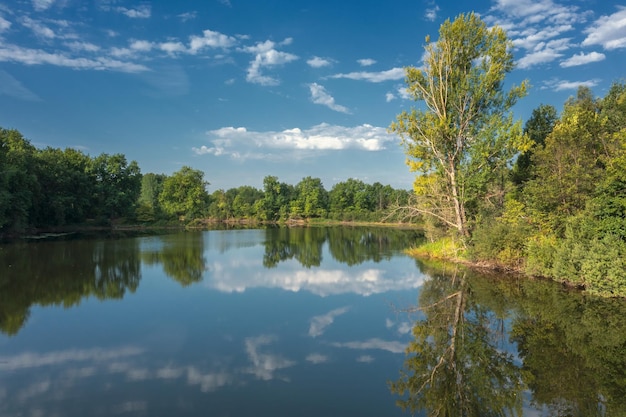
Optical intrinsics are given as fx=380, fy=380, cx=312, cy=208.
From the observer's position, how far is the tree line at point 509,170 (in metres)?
14.8

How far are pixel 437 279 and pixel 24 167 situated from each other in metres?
49.1

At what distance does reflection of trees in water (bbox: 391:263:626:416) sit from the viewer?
23.1ft

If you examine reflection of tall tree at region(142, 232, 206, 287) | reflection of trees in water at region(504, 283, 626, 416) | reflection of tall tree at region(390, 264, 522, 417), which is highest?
reflection of tall tree at region(142, 232, 206, 287)

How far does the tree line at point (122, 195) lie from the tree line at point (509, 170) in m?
10.8

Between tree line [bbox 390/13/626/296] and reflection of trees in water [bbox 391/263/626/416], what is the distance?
2582mm

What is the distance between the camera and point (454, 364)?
865 centimetres

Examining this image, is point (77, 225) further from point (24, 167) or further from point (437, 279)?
point (437, 279)

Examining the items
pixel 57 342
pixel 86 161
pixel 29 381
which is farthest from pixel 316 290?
pixel 86 161

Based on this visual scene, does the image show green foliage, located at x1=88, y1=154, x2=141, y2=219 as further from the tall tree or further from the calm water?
the tall tree

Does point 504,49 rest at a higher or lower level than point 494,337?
higher

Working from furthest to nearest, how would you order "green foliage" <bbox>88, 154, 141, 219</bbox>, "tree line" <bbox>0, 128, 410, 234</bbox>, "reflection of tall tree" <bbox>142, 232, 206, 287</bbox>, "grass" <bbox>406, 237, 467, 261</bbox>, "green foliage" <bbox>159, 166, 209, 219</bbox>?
1. "green foliage" <bbox>159, 166, 209, 219</bbox>
2. "green foliage" <bbox>88, 154, 141, 219</bbox>
3. "tree line" <bbox>0, 128, 410, 234</bbox>
4. "grass" <bbox>406, 237, 467, 261</bbox>
5. "reflection of tall tree" <bbox>142, 232, 206, 287</bbox>

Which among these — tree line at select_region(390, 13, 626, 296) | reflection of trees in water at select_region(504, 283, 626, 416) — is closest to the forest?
tree line at select_region(390, 13, 626, 296)

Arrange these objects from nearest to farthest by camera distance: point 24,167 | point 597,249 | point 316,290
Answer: point 597,249 → point 316,290 → point 24,167

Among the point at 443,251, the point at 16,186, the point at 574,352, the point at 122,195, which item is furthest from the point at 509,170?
the point at 122,195
